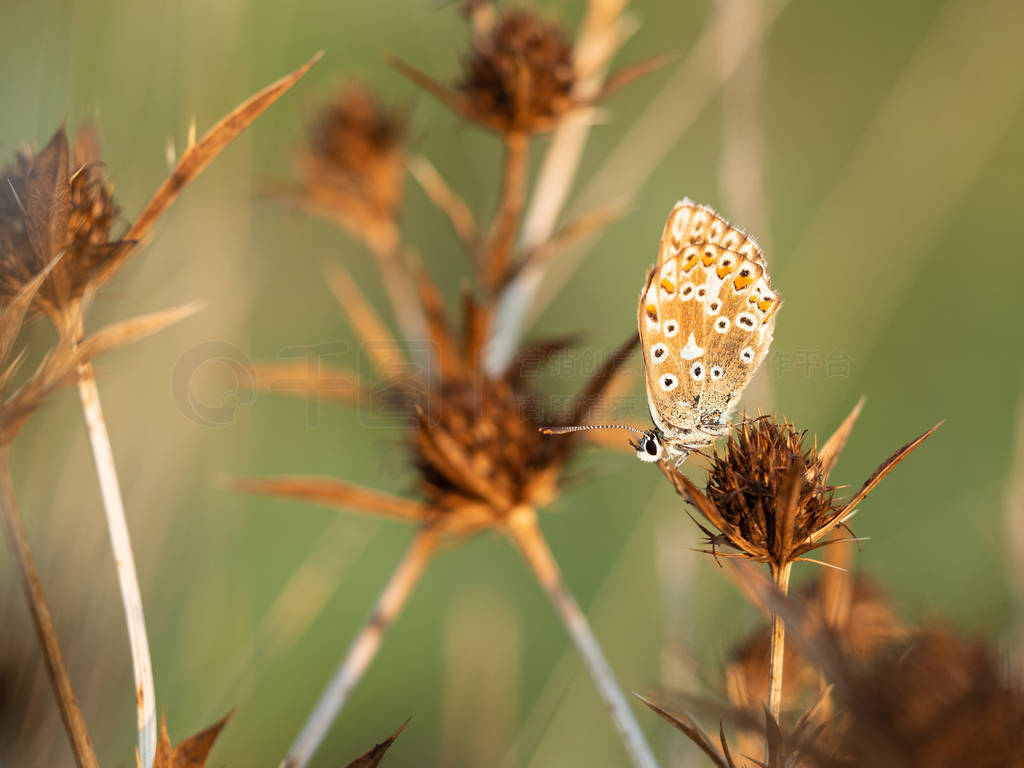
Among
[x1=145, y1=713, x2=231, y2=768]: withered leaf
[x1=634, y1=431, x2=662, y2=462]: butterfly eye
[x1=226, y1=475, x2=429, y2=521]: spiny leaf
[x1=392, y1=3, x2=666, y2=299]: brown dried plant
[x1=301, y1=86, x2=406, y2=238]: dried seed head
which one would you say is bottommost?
[x1=145, y1=713, x2=231, y2=768]: withered leaf

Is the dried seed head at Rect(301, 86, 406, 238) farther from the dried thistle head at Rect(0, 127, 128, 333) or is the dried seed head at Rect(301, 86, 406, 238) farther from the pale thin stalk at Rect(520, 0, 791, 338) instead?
the dried thistle head at Rect(0, 127, 128, 333)

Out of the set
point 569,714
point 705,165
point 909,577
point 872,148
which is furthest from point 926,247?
point 569,714

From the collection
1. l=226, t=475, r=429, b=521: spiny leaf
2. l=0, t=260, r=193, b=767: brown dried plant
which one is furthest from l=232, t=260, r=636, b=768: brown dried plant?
l=0, t=260, r=193, b=767: brown dried plant

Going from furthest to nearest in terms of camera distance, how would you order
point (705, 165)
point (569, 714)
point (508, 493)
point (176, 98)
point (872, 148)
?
point (705, 165)
point (872, 148)
point (569, 714)
point (176, 98)
point (508, 493)

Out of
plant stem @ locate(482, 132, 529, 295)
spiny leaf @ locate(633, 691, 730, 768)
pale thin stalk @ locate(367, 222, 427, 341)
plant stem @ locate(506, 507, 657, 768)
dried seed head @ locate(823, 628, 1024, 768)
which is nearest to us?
dried seed head @ locate(823, 628, 1024, 768)

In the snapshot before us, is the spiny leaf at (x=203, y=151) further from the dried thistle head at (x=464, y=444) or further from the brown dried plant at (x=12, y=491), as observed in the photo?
the dried thistle head at (x=464, y=444)

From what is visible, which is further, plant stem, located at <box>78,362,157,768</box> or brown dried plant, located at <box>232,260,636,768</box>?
brown dried plant, located at <box>232,260,636,768</box>

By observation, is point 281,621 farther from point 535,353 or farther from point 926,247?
point 926,247
